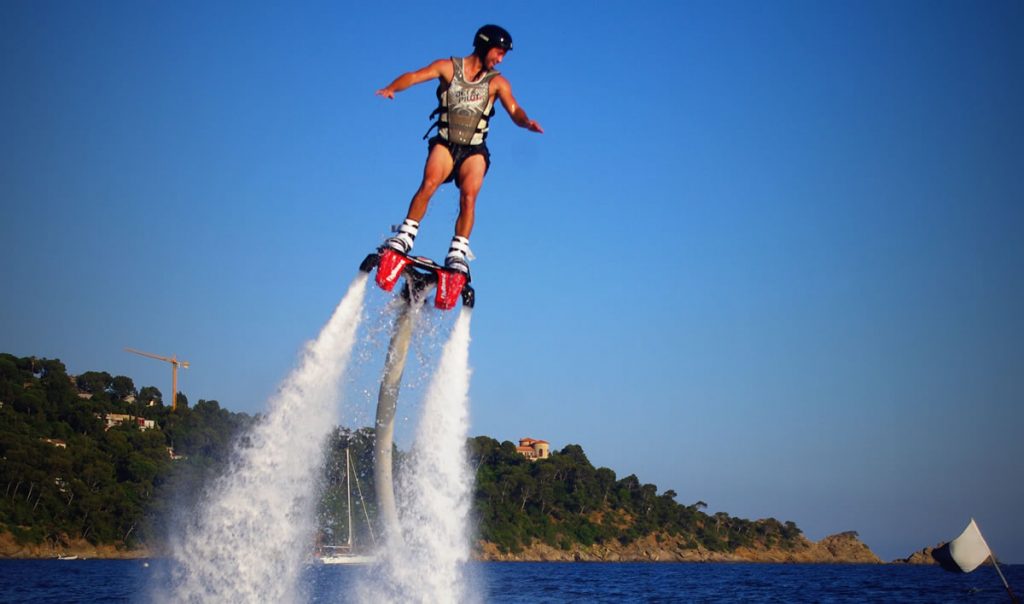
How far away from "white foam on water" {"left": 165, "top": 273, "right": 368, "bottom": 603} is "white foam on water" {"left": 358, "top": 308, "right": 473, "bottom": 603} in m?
1.32

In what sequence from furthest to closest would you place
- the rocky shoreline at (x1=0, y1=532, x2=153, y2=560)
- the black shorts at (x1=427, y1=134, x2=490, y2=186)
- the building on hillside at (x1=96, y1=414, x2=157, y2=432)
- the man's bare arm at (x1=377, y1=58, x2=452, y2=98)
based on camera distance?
the building on hillside at (x1=96, y1=414, x2=157, y2=432) < the rocky shoreline at (x1=0, y1=532, x2=153, y2=560) < the black shorts at (x1=427, y1=134, x2=490, y2=186) < the man's bare arm at (x1=377, y1=58, x2=452, y2=98)

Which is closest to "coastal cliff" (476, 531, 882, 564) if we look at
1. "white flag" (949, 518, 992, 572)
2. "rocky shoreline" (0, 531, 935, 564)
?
"rocky shoreline" (0, 531, 935, 564)

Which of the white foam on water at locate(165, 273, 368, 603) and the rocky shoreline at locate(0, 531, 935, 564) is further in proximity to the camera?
the rocky shoreline at locate(0, 531, 935, 564)

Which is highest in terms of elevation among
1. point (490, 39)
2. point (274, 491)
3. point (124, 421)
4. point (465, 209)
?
point (124, 421)

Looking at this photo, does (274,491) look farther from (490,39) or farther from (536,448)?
(536,448)

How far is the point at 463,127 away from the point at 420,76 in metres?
1.06

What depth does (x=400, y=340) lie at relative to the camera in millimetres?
14812

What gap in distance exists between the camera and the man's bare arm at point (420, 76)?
13188 millimetres

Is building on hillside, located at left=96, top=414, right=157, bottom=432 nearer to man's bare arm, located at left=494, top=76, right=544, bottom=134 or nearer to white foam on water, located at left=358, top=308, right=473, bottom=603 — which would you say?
white foam on water, located at left=358, top=308, right=473, bottom=603

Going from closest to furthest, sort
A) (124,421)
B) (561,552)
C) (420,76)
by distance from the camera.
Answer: (420,76) < (124,421) < (561,552)

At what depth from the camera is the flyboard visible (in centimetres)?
1463

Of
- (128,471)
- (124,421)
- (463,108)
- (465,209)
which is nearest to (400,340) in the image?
(465,209)

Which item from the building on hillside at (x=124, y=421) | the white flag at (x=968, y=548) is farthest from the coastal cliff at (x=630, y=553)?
the white flag at (x=968, y=548)

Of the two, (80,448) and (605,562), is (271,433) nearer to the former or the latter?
(80,448)
